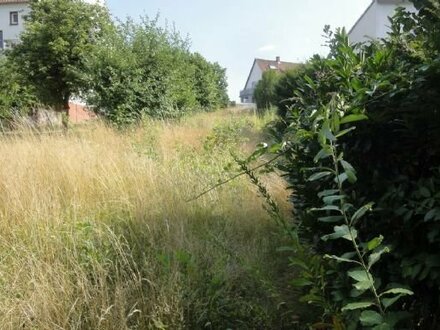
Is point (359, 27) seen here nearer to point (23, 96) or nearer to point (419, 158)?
point (23, 96)

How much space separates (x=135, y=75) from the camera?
1065 cm

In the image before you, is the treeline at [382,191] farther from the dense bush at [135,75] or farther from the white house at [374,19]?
the white house at [374,19]

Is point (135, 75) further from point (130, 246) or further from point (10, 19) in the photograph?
point (10, 19)

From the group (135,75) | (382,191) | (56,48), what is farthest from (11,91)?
(382,191)

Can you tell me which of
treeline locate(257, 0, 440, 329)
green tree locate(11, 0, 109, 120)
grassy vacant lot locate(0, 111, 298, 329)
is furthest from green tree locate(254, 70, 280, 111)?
treeline locate(257, 0, 440, 329)

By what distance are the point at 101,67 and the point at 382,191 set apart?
10247mm

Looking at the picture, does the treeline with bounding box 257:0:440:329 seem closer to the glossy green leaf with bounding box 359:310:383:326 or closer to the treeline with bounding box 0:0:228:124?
the glossy green leaf with bounding box 359:310:383:326

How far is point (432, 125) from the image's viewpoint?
4.58 ft

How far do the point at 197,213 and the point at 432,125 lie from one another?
2309 millimetres

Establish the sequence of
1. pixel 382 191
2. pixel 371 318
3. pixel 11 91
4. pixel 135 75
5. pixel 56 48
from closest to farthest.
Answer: pixel 371 318 → pixel 382 191 → pixel 135 75 → pixel 56 48 → pixel 11 91

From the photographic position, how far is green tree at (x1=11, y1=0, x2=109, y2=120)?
17.8 metres

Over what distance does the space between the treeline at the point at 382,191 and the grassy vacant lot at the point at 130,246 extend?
0.52 meters

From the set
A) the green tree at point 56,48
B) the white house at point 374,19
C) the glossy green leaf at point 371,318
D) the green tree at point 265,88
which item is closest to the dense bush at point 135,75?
the green tree at point 56,48

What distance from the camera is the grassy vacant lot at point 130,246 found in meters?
2.12
